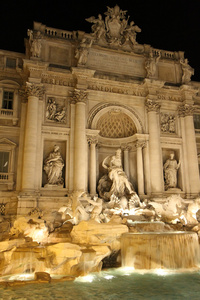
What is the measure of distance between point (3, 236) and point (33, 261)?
3.11 metres

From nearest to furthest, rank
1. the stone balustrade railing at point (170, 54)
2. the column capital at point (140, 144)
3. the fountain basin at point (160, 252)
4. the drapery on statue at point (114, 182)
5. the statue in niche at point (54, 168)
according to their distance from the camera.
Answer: the fountain basin at point (160, 252), the statue in niche at point (54, 168), the drapery on statue at point (114, 182), the column capital at point (140, 144), the stone balustrade railing at point (170, 54)

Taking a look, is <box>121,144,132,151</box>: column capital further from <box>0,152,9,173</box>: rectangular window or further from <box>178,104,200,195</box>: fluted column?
<box>0,152,9,173</box>: rectangular window

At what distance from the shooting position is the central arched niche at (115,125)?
20.6m

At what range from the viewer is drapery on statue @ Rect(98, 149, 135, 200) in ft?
59.5

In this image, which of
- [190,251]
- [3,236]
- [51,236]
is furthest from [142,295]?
[3,236]

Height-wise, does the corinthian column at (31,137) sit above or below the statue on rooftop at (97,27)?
below

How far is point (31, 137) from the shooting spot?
17250mm

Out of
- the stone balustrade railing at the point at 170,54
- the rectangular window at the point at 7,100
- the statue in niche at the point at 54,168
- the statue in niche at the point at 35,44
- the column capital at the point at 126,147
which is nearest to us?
the statue in niche at the point at 54,168

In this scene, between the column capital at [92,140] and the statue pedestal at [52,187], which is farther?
the column capital at [92,140]

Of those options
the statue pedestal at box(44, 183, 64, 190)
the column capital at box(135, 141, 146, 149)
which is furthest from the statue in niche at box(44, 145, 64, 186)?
the column capital at box(135, 141, 146, 149)

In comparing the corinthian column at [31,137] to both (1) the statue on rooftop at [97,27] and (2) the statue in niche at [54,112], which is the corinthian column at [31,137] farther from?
(1) the statue on rooftop at [97,27]

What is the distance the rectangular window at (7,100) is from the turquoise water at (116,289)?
12853 mm

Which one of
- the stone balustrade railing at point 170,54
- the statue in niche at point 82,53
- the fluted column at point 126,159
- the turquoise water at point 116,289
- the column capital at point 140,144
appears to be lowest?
the turquoise water at point 116,289

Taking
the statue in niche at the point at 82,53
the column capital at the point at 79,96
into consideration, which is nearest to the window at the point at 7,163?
the column capital at the point at 79,96
